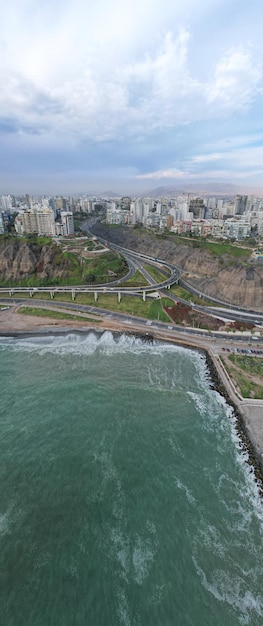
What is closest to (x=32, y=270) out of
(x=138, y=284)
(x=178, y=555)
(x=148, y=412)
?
(x=138, y=284)

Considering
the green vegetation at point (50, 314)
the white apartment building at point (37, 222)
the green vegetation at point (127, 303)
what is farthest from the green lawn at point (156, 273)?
the white apartment building at point (37, 222)

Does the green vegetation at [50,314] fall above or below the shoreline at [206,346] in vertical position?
above

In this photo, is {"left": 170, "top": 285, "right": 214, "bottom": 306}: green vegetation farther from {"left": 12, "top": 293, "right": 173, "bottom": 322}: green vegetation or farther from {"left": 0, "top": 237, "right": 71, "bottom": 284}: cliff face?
{"left": 0, "top": 237, "right": 71, "bottom": 284}: cliff face

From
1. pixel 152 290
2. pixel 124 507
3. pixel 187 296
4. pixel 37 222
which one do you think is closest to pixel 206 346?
pixel 187 296

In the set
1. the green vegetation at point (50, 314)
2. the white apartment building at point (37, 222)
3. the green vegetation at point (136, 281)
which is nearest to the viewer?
the green vegetation at point (50, 314)

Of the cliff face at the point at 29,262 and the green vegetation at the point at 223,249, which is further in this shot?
the cliff face at the point at 29,262

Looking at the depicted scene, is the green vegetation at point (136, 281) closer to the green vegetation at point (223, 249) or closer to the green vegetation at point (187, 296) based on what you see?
the green vegetation at point (187, 296)

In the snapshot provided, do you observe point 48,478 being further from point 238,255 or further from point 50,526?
point 238,255
